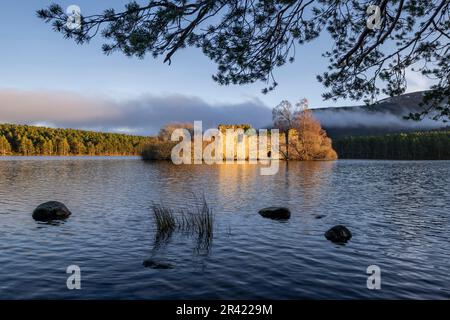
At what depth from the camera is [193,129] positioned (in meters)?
107

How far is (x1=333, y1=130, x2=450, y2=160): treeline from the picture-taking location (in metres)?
160

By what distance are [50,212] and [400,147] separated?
16500 centimetres

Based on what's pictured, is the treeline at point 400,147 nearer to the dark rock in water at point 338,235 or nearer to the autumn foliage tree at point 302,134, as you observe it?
the autumn foliage tree at point 302,134

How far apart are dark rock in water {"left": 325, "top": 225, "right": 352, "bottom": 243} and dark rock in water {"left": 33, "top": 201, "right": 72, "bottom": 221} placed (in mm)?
15312

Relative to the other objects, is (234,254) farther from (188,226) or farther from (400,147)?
(400,147)

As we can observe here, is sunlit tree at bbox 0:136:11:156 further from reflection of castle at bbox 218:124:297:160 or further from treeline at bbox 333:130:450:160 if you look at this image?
treeline at bbox 333:130:450:160

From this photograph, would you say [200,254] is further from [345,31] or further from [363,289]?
[345,31]

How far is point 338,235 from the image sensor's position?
1848 cm

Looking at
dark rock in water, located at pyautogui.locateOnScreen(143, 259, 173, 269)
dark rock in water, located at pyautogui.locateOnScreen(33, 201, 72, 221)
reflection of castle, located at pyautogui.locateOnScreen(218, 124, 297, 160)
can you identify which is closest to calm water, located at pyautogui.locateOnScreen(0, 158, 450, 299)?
dark rock in water, located at pyautogui.locateOnScreen(143, 259, 173, 269)

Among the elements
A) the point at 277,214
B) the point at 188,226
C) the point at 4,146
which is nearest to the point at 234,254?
the point at 188,226
